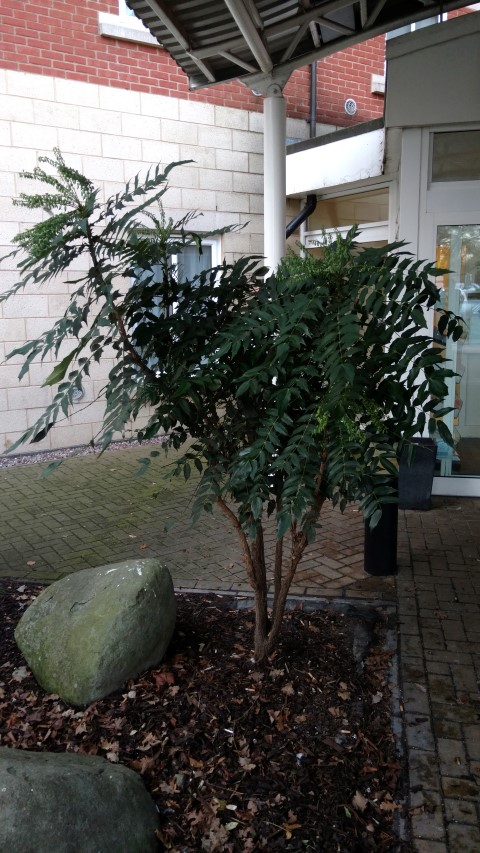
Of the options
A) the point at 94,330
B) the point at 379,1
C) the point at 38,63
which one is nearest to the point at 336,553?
the point at 94,330

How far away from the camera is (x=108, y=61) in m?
8.34

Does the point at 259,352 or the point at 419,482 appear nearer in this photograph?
the point at 259,352

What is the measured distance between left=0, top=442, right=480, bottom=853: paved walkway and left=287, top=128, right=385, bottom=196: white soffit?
4.08 metres

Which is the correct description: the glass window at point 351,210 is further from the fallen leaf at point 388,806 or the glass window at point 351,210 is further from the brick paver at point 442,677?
the fallen leaf at point 388,806

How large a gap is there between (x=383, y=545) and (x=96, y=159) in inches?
236

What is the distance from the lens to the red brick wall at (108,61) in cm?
777

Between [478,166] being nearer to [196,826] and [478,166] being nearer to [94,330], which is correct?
[94,330]

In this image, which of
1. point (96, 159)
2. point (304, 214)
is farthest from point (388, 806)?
point (304, 214)

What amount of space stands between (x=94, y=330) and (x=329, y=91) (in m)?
8.75

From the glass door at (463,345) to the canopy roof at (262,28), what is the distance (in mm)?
1907

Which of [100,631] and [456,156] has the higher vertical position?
[456,156]

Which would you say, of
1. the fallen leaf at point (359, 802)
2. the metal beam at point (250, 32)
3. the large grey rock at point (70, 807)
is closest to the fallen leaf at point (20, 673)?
the large grey rock at point (70, 807)

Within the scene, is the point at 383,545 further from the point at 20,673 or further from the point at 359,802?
the point at 20,673

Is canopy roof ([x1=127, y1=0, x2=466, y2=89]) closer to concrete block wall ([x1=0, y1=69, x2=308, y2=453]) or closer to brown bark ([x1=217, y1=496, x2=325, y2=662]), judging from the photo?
concrete block wall ([x1=0, y1=69, x2=308, y2=453])
